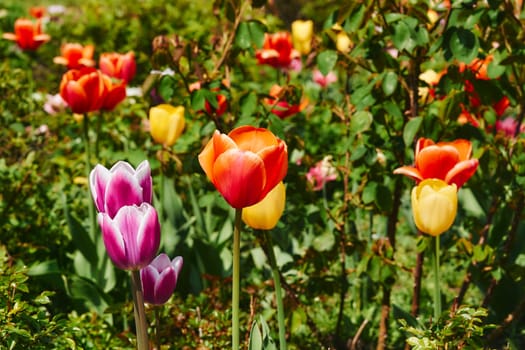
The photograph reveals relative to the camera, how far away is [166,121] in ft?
7.99

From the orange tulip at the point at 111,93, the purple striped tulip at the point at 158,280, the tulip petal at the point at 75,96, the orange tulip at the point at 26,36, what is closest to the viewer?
the purple striped tulip at the point at 158,280

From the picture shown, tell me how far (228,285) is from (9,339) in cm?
111

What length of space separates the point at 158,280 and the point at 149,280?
2cm

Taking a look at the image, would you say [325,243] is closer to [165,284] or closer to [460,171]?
[460,171]

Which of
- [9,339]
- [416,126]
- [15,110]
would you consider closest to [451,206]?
[416,126]

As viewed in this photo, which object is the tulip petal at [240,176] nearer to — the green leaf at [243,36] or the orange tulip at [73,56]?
the green leaf at [243,36]

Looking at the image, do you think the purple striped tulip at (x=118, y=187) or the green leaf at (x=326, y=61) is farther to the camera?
the green leaf at (x=326, y=61)

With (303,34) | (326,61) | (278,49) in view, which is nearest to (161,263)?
(326,61)

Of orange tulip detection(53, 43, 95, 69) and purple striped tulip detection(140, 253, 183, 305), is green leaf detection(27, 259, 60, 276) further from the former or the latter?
orange tulip detection(53, 43, 95, 69)

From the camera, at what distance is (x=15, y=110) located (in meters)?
3.32

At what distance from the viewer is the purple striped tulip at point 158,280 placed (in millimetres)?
1515

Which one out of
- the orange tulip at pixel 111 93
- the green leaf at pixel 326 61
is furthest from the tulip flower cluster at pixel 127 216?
the orange tulip at pixel 111 93

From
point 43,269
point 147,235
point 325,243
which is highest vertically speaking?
point 147,235

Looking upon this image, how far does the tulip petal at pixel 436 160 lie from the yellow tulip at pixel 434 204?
6 cm
